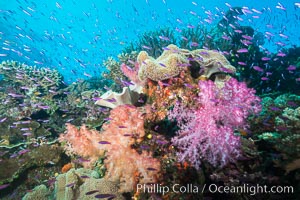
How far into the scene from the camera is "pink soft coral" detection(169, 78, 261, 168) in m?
3.69

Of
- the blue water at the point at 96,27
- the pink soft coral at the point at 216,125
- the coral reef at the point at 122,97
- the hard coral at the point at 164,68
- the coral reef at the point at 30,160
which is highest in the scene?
the blue water at the point at 96,27

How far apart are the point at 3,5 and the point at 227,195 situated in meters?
75.3

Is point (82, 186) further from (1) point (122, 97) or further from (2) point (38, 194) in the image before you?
(1) point (122, 97)

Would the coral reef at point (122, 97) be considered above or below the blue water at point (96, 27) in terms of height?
below

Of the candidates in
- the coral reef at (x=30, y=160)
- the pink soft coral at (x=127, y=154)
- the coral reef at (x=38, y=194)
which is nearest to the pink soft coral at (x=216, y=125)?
the pink soft coral at (x=127, y=154)

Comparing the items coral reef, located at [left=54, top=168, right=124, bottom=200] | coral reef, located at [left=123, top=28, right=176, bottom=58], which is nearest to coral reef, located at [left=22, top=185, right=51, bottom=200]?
coral reef, located at [left=54, top=168, right=124, bottom=200]

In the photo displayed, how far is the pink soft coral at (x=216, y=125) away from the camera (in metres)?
3.69

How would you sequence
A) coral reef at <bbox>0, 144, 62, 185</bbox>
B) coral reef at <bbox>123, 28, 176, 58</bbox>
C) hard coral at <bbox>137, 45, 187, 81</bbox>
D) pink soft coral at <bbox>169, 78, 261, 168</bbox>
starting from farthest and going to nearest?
coral reef at <bbox>123, 28, 176, 58</bbox> → coral reef at <bbox>0, 144, 62, 185</bbox> → hard coral at <bbox>137, 45, 187, 81</bbox> → pink soft coral at <bbox>169, 78, 261, 168</bbox>

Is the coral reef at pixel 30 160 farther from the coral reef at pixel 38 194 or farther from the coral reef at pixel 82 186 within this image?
the coral reef at pixel 82 186

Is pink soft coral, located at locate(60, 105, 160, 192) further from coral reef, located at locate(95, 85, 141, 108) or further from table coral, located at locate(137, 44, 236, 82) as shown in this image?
table coral, located at locate(137, 44, 236, 82)

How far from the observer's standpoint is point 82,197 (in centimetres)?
433

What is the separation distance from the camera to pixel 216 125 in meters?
3.86

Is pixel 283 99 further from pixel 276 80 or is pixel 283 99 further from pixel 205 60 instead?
pixel 276 80

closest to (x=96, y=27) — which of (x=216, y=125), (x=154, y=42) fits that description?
(x=154, y=42)
